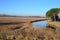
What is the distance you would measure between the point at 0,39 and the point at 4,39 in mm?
570

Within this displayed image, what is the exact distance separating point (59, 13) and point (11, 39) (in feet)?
122

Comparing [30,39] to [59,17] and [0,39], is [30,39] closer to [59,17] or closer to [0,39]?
[0,39]

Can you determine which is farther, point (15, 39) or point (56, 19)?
point (56, 19)

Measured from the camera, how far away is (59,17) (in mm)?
50469

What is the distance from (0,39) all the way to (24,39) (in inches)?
89.1

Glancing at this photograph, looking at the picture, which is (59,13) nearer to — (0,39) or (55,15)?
(55,15)

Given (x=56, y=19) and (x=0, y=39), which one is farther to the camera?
(x=56, y=19)

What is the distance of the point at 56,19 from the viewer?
5234 cm

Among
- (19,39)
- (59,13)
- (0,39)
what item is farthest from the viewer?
(59,13)

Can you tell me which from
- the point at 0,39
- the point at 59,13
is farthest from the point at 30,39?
the point at 59,13

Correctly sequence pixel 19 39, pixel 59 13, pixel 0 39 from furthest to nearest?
pixel 59 13 < pixel 19 39 < pixel 0 39

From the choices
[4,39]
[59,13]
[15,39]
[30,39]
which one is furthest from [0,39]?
[59,13]

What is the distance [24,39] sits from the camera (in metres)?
14.8

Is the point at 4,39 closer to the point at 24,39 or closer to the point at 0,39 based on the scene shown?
the point at 0,39
